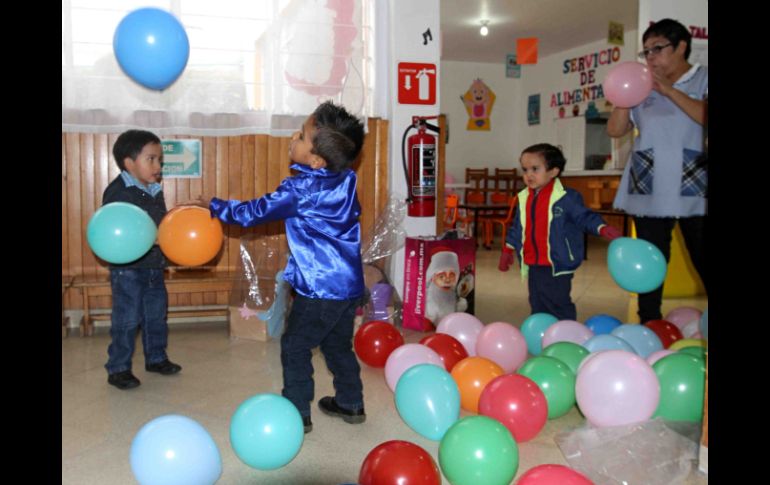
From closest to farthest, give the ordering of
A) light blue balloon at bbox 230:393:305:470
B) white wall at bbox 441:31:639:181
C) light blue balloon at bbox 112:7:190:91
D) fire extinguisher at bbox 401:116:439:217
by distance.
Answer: light blue balloon at bbox 230:393:305:470 → light blue balloon at bbox 112:7:190:91 → fire extinguisher at bbox 401:116:439:217 → white wall at bbox 441:31:639:181

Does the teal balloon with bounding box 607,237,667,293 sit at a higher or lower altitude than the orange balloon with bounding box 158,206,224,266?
lower

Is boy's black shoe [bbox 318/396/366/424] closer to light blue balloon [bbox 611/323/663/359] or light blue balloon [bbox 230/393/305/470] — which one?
light blue balloon [bbox 230/393/305/470]

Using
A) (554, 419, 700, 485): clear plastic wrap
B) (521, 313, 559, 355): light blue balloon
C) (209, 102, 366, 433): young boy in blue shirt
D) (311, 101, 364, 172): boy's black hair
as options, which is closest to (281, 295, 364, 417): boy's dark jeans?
(209, 102, 366, 433): young boy in blue shirt

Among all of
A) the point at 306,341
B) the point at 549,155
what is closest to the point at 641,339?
the point at 549,155

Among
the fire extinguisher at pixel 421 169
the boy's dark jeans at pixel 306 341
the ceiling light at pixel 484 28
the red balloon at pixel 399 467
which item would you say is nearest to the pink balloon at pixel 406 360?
the boy's dark jeans at pixel 306 341

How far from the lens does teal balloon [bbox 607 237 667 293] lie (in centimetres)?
291

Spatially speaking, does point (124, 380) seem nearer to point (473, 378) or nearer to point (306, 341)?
point (306, 341)

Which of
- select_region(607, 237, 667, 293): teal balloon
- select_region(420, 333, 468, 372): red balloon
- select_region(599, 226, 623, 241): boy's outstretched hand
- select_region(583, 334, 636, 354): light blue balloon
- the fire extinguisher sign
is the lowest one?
select_region(420, 333, 468, 372): red balloon

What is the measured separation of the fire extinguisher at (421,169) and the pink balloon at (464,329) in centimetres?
110

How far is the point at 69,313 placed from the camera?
3711mm

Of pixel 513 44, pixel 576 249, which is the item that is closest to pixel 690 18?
pixel 576 249

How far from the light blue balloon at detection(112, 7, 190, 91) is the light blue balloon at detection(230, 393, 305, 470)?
1.47 meters

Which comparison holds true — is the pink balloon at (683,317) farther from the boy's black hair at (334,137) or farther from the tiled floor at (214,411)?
the boy's black hair at (334,137)

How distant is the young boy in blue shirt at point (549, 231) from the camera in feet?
10.4
